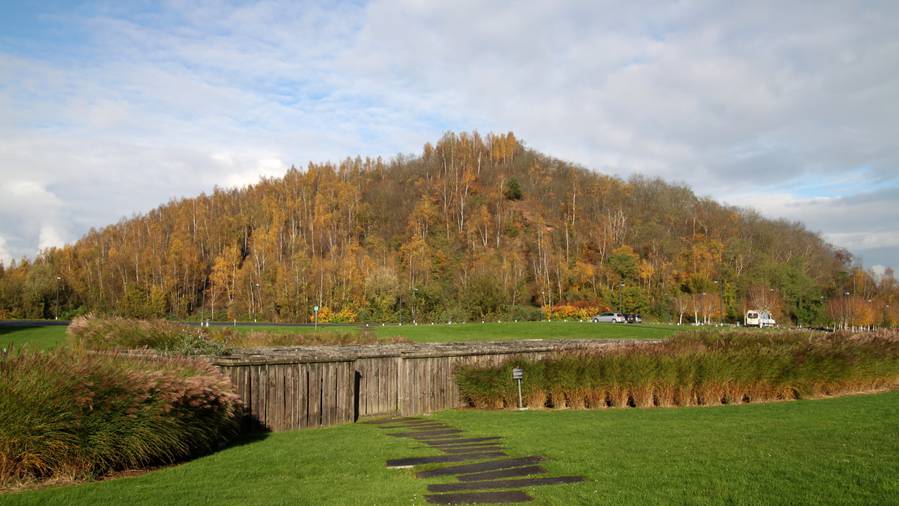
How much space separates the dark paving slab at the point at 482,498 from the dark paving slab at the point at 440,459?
204cm

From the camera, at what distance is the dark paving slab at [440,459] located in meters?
10.3

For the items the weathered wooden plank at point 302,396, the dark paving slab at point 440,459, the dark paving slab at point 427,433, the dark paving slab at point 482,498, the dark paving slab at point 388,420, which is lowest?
the dark paving slab at point 388,420

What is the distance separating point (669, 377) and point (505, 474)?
10.8 m

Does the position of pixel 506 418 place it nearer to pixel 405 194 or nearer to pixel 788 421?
pixel 788 421

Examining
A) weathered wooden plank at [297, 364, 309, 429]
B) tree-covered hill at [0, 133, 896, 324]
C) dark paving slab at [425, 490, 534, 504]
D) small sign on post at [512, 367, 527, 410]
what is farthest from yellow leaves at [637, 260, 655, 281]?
dark paving slab at [425, 490, 534, 504]

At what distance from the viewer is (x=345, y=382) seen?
1588 cm

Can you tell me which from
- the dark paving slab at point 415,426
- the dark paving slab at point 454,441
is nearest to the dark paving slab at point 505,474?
the dark paving slab at point 454,441

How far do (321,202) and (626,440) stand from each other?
354 ft

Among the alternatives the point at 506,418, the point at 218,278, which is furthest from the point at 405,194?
the point at 506,418

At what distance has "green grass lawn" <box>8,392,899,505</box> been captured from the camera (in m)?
7.90

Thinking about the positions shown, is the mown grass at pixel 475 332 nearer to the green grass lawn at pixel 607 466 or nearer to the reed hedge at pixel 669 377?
→ the reed hedge at pixel 669 377

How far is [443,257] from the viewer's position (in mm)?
100375

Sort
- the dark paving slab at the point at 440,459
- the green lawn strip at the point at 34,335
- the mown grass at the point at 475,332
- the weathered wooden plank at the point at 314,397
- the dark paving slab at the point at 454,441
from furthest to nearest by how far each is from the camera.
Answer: the mown grass at the point at 475,332 < the green lawn strip at the point at 34,335 < the weathered wooden plank at the point at 314,397 < the dark paving slab at the point at 454,441 < the dark paving slab at the point at 440,459

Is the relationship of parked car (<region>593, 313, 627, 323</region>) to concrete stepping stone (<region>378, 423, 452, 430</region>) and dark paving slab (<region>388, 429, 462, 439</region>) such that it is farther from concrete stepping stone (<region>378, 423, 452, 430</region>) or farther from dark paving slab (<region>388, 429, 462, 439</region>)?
dark paving slab (<region>388, 429, 462, 439</region>)
